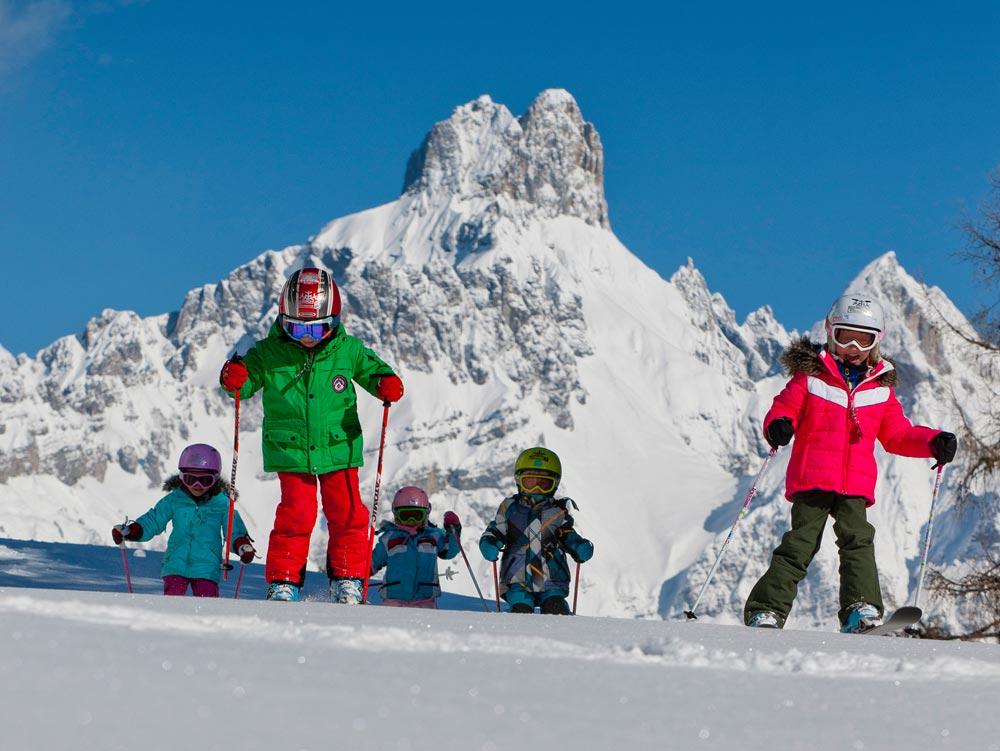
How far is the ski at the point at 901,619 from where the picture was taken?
232 inches

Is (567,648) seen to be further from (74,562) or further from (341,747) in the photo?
(74,562)

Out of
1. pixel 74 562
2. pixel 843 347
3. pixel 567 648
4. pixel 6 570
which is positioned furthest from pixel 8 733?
pixel 74 562

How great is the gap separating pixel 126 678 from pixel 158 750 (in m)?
0.49

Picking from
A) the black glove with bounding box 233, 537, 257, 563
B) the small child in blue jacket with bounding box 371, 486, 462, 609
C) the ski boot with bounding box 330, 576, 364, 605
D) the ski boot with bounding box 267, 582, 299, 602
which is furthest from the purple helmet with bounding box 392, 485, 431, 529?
the ski boot with bounding box 267, 582, 299, 602

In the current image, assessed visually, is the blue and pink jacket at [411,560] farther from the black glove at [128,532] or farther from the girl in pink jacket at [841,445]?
the girl in pink jacket at [841,445]

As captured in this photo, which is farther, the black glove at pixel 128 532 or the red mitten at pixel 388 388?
the black glove at pixel 128 532

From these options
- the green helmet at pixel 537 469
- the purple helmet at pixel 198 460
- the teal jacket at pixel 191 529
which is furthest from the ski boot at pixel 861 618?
the purple helmet at pixel 198 460

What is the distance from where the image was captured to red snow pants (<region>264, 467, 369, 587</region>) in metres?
7.49

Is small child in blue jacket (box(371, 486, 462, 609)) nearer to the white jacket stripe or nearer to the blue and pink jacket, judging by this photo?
the blue and pink jacket

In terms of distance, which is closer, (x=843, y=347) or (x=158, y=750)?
(x=158, y=750)

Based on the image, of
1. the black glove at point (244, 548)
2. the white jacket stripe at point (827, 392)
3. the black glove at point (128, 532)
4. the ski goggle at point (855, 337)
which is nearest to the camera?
the white jacket stripe at point (827, 392)

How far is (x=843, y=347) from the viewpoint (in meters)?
7.34

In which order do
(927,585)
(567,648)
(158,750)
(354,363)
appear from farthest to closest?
(927,585) < (354,363) < (567,648) < (158,750)

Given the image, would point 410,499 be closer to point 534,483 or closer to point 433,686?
point 534,483
